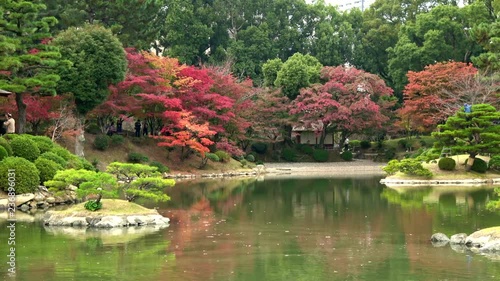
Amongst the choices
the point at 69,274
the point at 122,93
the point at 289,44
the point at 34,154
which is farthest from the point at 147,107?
the point at 69,274

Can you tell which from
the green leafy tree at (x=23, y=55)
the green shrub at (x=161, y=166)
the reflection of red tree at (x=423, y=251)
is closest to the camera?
the reflection of red tree at (x=423, y=251)

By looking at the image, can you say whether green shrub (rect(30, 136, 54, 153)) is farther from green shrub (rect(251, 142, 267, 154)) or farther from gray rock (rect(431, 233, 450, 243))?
green shrub (rect(251, 142, 267, 154))

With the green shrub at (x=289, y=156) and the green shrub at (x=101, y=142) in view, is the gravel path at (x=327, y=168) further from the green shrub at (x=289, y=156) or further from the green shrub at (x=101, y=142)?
the green shrub at (x=101, y=142)

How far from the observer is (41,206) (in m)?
24.5

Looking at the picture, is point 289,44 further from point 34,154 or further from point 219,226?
point 219,226

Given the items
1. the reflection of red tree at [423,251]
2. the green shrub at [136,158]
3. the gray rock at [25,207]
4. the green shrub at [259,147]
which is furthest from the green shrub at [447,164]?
the gray rock at [25,207]

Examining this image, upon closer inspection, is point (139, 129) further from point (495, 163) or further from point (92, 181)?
point (92, 181)

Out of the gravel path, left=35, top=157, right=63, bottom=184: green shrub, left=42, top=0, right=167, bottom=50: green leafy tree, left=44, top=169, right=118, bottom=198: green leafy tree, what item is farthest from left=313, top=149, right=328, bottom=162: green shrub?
left=44, top=169, right=118, bottom=198: green leafy tree

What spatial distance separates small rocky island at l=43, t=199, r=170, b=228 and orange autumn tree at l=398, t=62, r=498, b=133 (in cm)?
2712

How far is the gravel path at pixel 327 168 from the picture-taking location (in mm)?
46312

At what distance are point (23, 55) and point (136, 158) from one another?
453 inches

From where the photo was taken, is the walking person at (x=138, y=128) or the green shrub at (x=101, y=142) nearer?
the green shrub at (x=101, y=142)

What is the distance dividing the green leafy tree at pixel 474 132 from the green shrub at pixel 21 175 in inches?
758

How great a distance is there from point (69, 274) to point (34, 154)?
1405 cm
